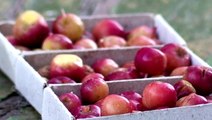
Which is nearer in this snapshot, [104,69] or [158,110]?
[158,110]

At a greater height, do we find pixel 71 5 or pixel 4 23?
pixel 4 23

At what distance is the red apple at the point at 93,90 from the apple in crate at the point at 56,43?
Answer: 0.45 meters

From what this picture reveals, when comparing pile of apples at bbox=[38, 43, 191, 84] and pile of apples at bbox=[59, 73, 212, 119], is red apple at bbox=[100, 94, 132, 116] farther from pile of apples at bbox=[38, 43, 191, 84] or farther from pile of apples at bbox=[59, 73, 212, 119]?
pile of apples at bbox=[38, 43, 191, 84]

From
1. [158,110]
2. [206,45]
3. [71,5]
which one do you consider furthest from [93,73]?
[71,5]

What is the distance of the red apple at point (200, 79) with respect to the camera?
187cm

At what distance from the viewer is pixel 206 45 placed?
312cm

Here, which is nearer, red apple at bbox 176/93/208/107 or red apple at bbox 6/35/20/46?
red apple at bbox 176/93/208/107

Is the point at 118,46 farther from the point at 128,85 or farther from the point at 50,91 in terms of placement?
the point at 50,91

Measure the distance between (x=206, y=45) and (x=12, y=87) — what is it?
1.29 metres

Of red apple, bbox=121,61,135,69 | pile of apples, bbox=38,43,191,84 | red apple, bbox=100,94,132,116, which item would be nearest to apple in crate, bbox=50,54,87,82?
pile of apples, bbox=38,43,191,84

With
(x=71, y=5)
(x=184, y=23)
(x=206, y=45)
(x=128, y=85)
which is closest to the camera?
(x=128, y=85)

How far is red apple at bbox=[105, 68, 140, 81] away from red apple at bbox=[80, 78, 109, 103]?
16 centimetres

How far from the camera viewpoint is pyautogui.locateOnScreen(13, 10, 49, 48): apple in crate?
2389 mm

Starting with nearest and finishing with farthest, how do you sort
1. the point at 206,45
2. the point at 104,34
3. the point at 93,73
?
the point at 93,73, the point at 104,34, the point at 206,45
